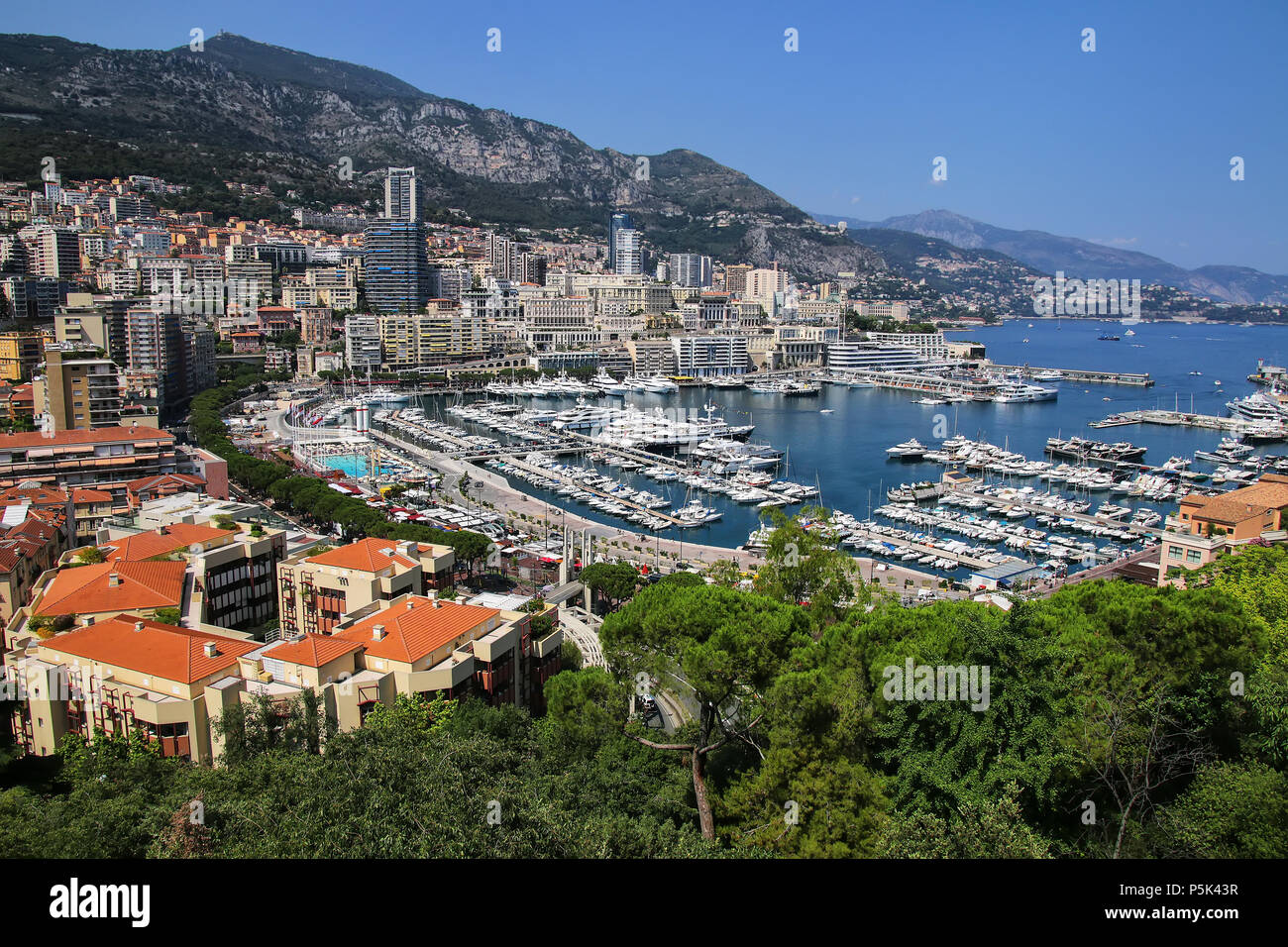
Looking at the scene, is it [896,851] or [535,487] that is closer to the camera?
[896,851]

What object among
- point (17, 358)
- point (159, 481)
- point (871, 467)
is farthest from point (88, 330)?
point (871, 467)

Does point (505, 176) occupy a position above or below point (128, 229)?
above

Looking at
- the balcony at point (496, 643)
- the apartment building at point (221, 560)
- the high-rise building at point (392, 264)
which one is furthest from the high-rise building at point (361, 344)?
the balcony at point (496, 643)

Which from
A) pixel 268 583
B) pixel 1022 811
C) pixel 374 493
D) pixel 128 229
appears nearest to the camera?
pixel 1022 811

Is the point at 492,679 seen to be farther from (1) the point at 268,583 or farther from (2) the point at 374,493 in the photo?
(2) the point at 374,493

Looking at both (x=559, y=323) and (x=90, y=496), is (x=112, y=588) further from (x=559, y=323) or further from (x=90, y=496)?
(x=559, y=323)

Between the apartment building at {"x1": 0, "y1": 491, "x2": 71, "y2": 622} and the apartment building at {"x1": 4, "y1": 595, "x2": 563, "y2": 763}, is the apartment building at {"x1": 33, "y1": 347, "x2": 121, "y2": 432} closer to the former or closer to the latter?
the apartment building at {"x1": 0, "y1": 491, "x2": 71, "y2": 622}
